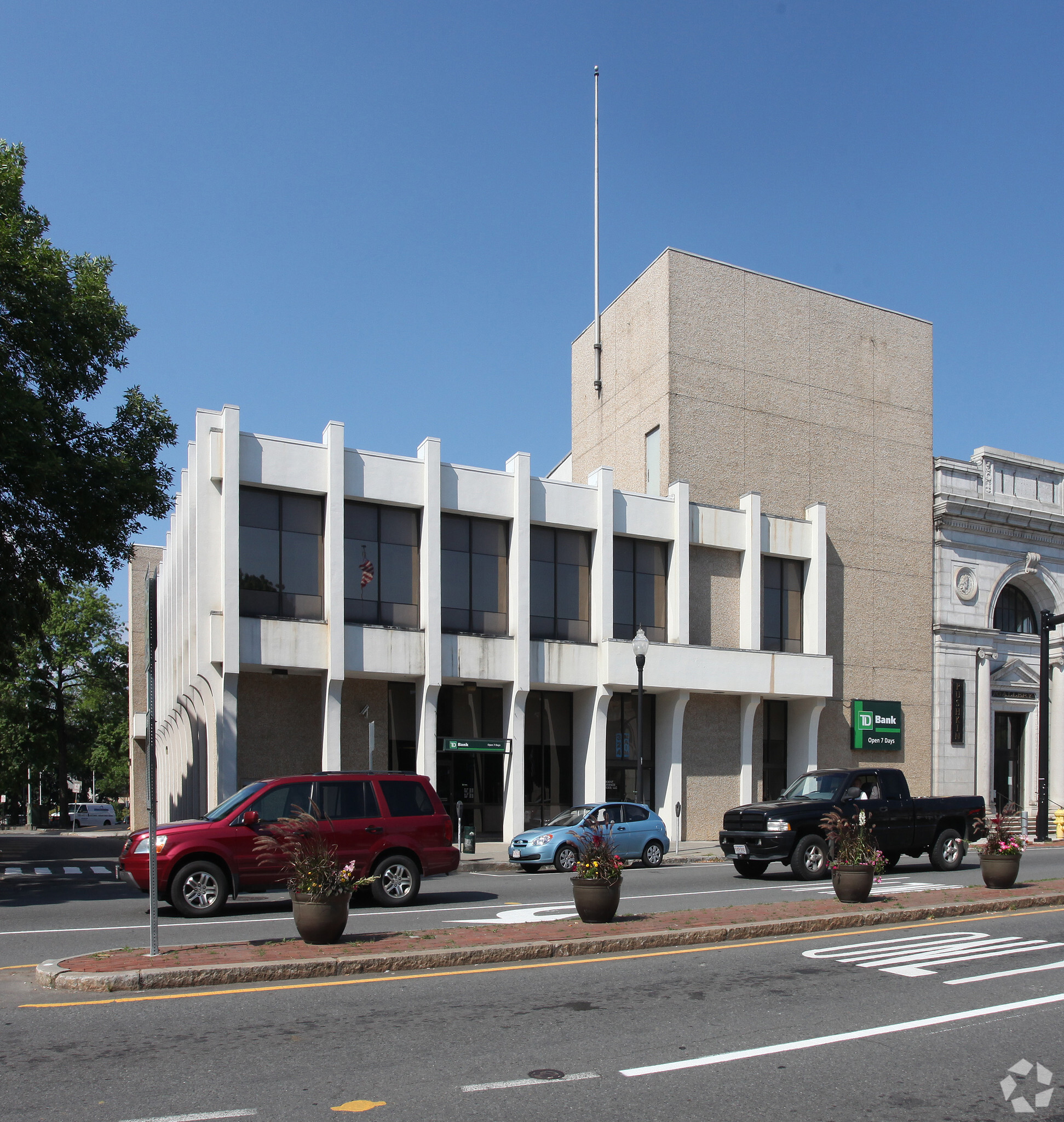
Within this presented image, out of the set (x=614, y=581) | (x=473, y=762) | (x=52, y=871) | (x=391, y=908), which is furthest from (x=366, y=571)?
(x=391, y=908)

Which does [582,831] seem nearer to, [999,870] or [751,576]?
[999,870]

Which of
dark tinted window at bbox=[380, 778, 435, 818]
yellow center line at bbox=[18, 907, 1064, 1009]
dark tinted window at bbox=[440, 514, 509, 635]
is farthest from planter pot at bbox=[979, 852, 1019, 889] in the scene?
dark tinted window at bbox=[440, 514, 509, 635]

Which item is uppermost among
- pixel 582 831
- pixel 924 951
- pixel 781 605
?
pixel 781 605

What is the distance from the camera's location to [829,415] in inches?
1476

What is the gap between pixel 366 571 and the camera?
29.3 metres

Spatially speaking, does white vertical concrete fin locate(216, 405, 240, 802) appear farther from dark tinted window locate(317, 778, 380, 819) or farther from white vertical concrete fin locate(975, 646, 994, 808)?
white vertical concrete fin locate(975, 646, 994, 808)

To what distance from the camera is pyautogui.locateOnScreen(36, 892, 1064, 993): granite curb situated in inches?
369

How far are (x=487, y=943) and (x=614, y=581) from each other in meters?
21.9

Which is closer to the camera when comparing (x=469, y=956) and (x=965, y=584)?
(x=469, y=956)

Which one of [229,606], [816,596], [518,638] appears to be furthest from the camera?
[816,596]

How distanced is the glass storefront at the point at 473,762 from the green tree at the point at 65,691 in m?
34.1

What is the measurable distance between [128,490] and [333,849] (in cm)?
1208

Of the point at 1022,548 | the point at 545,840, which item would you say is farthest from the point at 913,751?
the point at 545,840

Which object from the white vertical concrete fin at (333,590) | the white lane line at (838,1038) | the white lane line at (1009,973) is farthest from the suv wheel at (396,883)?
the white vertical concrete fin at (333,590)
